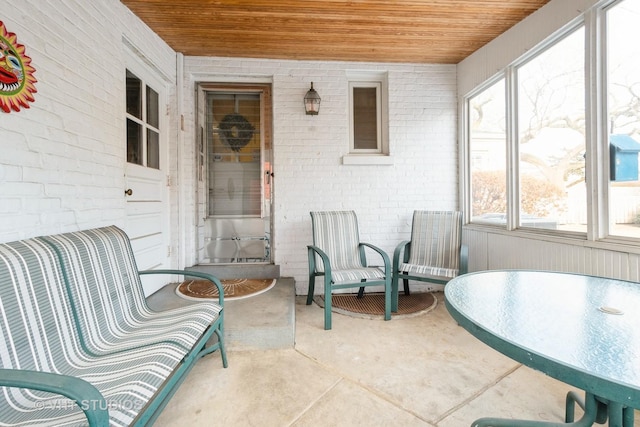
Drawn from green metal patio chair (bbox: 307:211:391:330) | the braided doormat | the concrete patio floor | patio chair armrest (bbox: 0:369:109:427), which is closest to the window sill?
green metal patio chair (bbox: 307:211:391:330)

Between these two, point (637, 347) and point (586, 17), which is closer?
point (637, 347)

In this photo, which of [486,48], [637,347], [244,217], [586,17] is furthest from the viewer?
[244,217]

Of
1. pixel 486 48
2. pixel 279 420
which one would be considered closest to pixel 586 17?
pixel 486 48

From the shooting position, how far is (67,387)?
79cm

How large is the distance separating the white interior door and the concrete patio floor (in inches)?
41.1

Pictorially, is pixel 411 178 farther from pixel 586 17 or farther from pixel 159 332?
pixel 159 332

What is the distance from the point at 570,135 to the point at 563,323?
1895 millimetres

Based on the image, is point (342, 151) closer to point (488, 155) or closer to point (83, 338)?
point (488, 155)

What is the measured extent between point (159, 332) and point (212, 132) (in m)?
2.57

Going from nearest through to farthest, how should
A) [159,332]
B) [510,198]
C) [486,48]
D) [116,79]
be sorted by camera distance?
[159,332] < [116,79] < [510,198] < [486,48]

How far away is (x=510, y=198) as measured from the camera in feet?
9.05

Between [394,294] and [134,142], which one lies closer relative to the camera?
[134,142]

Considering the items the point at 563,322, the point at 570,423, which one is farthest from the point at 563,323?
the point at 570,423

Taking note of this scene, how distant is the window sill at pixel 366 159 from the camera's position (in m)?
3.31
